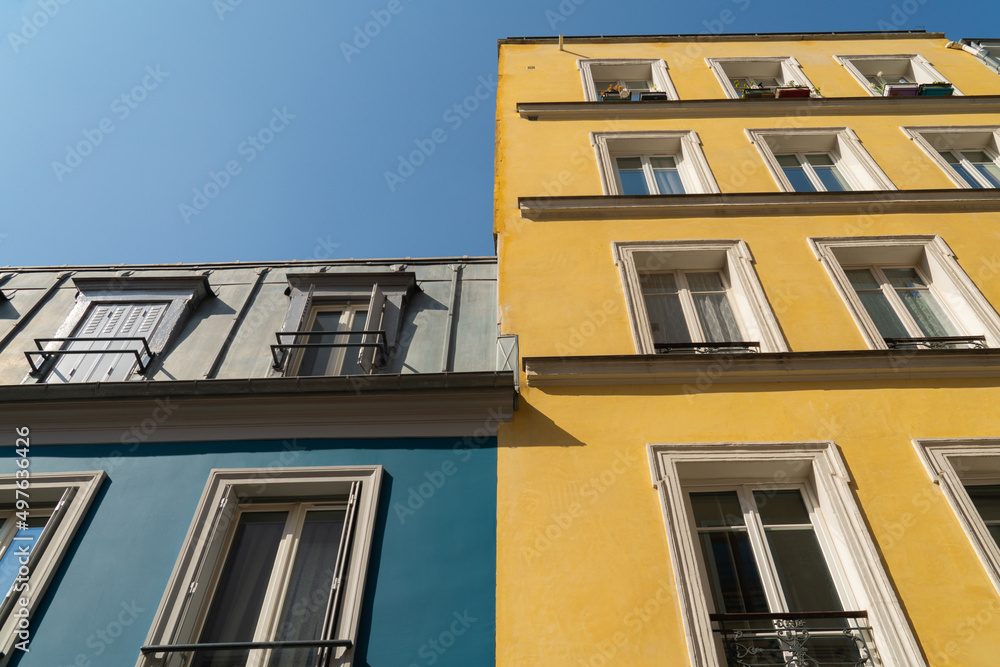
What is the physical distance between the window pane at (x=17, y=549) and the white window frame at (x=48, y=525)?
0.10 meters

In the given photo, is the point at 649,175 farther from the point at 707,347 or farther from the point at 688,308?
the point at 707,347

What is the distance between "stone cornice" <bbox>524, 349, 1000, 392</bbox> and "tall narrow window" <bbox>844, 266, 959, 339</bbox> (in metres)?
0.93

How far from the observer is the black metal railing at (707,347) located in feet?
28.9

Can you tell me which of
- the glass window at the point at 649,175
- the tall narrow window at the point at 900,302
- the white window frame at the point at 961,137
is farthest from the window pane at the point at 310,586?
the white window frame at the point at 961,137

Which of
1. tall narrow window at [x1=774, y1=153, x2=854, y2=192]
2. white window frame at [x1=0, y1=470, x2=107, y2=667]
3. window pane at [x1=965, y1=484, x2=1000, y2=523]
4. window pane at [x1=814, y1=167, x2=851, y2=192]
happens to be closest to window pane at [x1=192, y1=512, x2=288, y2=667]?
white window frame at [x1=0, y1=470, x2=107, y2=667]

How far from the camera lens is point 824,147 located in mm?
13102

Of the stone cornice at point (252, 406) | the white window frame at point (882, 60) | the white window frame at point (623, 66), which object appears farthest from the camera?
the white window frame at point (882, 60)

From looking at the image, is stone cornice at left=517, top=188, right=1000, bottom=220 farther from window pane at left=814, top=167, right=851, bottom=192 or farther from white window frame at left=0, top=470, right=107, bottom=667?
white window frame at left=0, top=470, right=107, bottom=667

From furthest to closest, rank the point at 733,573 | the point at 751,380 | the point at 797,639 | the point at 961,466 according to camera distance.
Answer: the point at 751,380 < the point at 961,466 < the point at 733,573 < the point at 797,639

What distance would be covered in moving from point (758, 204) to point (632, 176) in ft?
8.48

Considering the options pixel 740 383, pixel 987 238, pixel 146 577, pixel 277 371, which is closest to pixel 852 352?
pixel 740 383

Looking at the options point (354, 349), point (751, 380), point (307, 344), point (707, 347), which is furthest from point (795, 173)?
point (307, 344)

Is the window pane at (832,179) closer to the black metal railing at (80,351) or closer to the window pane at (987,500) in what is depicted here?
the window pane at (987,500)

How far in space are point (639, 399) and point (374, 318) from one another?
398 centimetres
